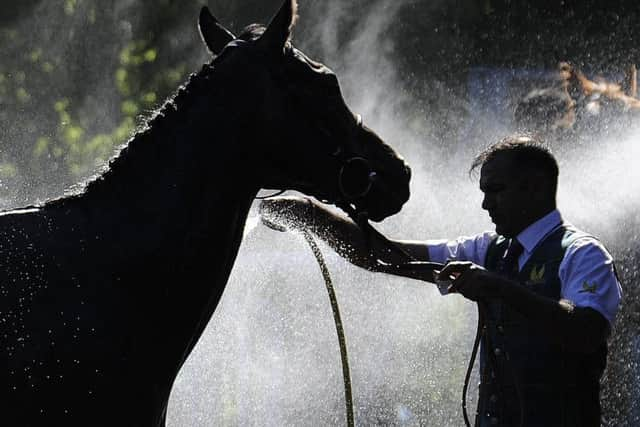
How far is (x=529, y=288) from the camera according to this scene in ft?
11.5

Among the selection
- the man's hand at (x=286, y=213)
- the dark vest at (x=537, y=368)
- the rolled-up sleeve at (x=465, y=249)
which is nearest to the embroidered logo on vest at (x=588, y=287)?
the dark vest at (x=537, y=368)

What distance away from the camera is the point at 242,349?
5.92 meters

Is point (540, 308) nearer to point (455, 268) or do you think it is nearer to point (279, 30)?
point (455, 268)

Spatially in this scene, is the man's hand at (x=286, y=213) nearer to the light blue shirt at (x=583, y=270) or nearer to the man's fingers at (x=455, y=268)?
the man's fingers at (x=455, y=268)

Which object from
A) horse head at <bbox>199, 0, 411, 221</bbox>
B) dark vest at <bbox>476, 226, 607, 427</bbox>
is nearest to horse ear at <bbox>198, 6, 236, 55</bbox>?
horse head at <bbox>199, 0, 411, 221</bbox>

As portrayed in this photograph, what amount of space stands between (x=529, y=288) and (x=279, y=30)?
1.30 meters

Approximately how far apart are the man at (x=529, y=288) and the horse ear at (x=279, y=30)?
2.24 feet

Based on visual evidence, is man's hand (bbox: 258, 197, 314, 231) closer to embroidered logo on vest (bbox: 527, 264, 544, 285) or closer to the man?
the man

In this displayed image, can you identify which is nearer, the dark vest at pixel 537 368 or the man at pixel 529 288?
the man at pixel 529 288

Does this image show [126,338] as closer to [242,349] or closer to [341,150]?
[341,150]

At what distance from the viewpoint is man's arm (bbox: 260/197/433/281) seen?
3629mm

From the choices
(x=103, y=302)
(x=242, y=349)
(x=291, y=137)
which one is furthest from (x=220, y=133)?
(x=242, y=349)

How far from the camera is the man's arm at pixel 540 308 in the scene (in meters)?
3.18

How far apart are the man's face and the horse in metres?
0.66
